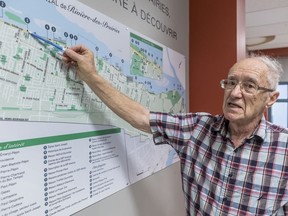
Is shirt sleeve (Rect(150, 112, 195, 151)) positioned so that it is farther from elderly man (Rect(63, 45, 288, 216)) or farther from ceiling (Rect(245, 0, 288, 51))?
ceiling (Rect(245, 0, 288, 51))

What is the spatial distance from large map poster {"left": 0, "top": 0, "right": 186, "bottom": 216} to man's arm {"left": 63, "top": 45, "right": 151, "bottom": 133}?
36 mm

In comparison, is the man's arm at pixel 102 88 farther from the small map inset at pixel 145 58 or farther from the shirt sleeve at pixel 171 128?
the small map inset at pixel 145 58

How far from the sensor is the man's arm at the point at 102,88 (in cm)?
99

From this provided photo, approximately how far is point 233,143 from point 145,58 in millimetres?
638

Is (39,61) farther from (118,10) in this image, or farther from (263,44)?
(263,44)

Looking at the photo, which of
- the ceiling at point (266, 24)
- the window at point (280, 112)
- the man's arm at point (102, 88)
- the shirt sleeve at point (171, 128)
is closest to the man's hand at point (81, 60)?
the man's arm at point (102, 88)

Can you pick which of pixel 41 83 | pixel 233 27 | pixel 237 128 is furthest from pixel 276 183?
→ pixel 233 27

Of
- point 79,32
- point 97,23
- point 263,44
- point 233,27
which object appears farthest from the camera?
point 263,44

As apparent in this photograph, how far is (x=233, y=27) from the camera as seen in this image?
6.76 ft

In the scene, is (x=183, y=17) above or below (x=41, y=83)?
above

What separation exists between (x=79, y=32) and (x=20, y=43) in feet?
0.91

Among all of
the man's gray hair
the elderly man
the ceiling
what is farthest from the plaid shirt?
the ceiling

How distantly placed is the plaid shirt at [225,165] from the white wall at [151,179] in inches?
11.7

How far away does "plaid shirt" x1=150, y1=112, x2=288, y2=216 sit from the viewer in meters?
1.12
